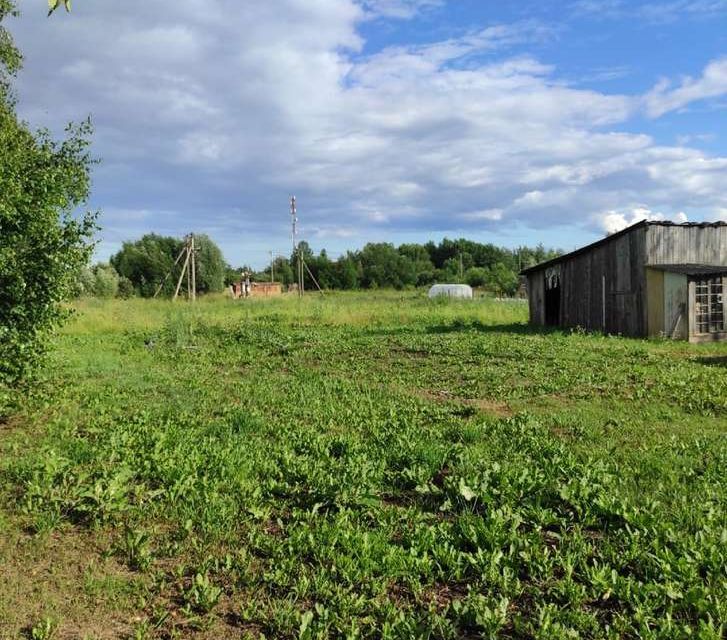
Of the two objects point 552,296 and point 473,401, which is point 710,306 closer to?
point 552,296

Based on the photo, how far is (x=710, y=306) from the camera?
677 inches

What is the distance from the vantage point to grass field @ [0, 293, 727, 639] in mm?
3064

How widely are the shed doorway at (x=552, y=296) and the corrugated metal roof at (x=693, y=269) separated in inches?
215

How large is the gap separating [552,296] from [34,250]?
65.9 ft

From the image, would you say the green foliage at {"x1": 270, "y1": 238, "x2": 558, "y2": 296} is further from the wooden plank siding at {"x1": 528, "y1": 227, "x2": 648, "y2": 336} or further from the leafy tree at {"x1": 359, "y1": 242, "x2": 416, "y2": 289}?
the wooden plank siding at {"x1": 528, "y1": 227, "x2": 648, "y2": 336}

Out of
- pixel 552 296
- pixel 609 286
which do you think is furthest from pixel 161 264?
pixel 609 286

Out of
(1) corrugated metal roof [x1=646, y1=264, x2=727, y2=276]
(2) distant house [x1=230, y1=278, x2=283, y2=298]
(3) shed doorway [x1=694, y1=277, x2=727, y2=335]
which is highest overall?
(2) distant house [x1=230, y1=278, x2=283, y2=298]

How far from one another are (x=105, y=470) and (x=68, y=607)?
1.79 metres

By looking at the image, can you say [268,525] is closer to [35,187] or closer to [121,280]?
[35,187]

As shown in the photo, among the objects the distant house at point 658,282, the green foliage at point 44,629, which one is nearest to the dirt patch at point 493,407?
the green foliage at point 44,629

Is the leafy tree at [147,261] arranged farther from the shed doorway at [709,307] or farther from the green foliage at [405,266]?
the shed doorway at [709,307]

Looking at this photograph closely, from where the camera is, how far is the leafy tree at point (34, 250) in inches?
268

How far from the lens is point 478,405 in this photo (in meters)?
8.22

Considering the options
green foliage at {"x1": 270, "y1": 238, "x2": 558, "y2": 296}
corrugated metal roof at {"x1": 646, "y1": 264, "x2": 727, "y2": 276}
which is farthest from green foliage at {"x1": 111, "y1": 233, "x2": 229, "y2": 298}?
corrugated metal roof at {"x1": 646, "y1": 264, "x2": 727, "y2": 276}
